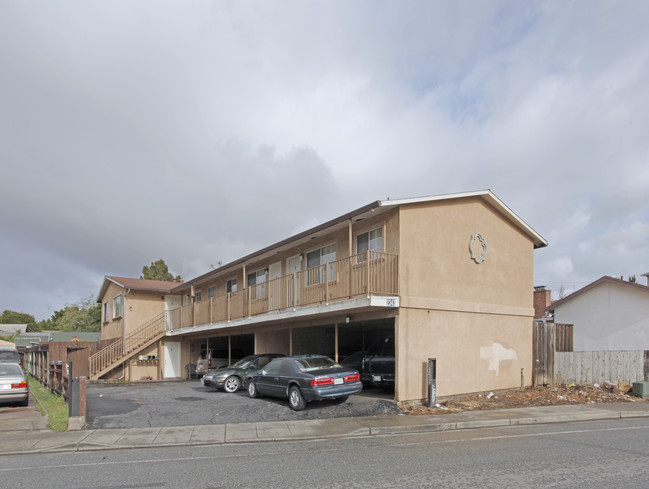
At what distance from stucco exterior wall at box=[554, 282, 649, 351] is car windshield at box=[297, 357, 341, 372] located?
16.5 metres

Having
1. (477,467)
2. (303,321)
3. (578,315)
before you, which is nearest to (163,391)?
(303,321)

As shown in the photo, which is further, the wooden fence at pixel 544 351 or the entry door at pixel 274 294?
the entry door at pixel 274 294

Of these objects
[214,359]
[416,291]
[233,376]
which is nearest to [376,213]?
[416,291]

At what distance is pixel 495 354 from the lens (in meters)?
16.9

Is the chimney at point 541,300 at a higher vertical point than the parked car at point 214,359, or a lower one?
higher

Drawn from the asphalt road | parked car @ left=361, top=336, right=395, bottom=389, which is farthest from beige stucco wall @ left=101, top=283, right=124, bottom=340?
the asphalt road

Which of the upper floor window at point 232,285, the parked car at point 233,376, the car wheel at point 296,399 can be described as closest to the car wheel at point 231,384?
the parked car at point 233,376

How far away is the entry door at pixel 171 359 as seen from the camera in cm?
2980

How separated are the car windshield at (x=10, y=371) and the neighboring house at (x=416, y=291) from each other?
7879 mm

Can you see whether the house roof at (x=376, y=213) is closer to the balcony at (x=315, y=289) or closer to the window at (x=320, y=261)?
the window at (x=320, y=261)

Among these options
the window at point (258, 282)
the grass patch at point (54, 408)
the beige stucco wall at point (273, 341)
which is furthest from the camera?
Result: the beige stucco wall at point (273, 341)

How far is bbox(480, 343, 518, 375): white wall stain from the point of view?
653 inches

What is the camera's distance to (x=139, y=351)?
2838 cm

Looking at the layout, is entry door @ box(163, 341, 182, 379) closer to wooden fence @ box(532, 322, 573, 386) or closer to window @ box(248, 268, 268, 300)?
window @ box(248, 268, 268, 300)
